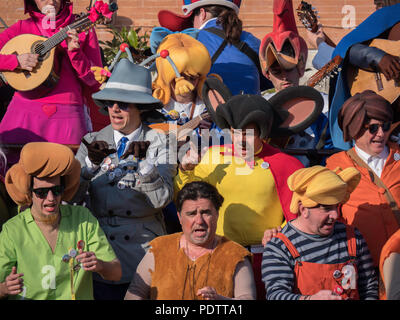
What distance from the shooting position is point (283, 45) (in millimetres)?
5977

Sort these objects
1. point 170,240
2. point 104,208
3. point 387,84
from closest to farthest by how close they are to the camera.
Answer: point 170,240
point 104,208
point 387,84

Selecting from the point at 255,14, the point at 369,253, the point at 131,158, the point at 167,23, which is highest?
the point at 255,14

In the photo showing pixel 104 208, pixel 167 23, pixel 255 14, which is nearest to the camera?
pixel 104 208

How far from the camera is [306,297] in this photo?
3.81 meters

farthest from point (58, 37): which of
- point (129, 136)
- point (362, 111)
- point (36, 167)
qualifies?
point (362, 111)

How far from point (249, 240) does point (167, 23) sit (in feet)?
9.13

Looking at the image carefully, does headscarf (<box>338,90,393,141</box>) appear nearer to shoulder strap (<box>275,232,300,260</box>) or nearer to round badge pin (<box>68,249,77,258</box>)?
shoulder strap (<box>275,232,300,260</box>)

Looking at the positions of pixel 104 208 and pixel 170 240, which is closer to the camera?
pixel 170 240

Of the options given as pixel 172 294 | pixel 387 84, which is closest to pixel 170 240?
pixel 172 294

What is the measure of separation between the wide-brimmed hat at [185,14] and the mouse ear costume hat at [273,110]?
5.31ft

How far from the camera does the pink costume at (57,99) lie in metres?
5.59

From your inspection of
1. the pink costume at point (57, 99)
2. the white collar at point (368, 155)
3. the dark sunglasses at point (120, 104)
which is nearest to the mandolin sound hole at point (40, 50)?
the pink costume at point (57, 99)

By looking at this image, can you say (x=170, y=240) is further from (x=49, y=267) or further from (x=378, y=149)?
(x=378, y=149)

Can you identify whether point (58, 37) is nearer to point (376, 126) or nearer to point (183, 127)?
point (183, 127)
